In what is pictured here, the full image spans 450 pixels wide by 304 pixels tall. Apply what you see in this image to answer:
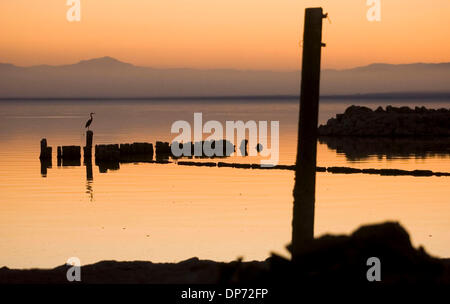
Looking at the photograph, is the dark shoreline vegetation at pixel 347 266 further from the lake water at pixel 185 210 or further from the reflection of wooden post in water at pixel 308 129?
the lake water at pixel 185 210

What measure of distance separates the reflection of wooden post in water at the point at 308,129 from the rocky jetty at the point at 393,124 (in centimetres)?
5332

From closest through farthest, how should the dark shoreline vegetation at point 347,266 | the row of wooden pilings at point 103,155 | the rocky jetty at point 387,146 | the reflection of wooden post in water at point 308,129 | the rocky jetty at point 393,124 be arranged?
1. the dark shoreline vegetation at point 347,266
2. the reflection of wooden post in water at point 308,129
3. the row of wooden pilings at point 103,155
4. the rocky jetty at point 387,146
5. the rocky jetty at point 393,124

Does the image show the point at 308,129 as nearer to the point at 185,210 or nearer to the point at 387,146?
the point at 185,210

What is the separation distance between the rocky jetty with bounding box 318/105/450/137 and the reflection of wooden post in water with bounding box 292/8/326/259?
5332 centimetres

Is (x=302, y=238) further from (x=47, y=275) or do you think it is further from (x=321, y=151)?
(x=321, y=151)

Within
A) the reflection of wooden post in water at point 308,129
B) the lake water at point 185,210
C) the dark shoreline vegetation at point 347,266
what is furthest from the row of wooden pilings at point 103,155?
the dark shoreline vegetation at point 347,266

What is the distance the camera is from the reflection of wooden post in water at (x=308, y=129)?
12.8 meters

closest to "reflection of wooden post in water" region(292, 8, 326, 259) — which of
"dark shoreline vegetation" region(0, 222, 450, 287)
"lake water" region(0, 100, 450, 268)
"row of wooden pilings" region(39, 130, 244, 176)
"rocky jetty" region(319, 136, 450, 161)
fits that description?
"dark shoreline vegetation" region(0, 222, 450, 287)

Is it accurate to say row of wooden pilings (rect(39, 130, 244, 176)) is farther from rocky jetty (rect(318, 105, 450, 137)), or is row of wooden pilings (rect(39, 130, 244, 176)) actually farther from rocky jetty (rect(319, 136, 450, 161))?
rocky jetty (rect(318, 105, 450, 137))

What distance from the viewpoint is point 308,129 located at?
13.0 m

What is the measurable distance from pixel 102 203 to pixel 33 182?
7.88m

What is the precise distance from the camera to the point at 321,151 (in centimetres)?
5225

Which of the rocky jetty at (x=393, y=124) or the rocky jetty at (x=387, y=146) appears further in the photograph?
the rocky jetty at (x=393, y=124)

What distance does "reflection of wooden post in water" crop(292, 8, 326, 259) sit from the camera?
12.8m
